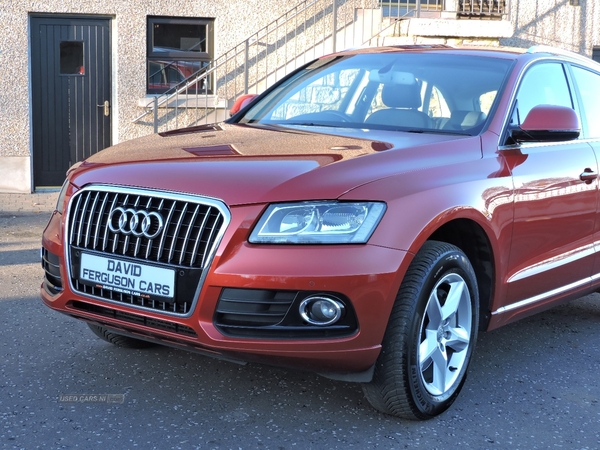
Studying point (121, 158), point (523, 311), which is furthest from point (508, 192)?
point (121, 158)

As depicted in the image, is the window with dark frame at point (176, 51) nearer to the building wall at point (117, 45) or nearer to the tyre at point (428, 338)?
the building wall at point (117, 45)

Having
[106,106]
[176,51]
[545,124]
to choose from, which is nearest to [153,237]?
[545,124]

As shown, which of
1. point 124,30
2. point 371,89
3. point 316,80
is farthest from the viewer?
point 124,30

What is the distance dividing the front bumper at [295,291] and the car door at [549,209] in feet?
3.36

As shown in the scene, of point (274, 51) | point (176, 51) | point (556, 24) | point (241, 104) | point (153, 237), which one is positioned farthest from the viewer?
point (556, 24)

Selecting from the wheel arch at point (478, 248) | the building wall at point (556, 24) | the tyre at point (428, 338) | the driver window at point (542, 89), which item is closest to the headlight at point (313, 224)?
the tyre at point (428, 338)

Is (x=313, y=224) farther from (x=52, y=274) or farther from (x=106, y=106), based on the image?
(x=106, y=106)

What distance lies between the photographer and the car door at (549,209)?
411 cm

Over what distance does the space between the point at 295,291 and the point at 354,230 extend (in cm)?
32

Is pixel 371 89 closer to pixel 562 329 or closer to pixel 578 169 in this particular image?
pixel 578 169

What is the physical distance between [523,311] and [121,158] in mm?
2128

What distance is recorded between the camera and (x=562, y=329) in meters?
5.42

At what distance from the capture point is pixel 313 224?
320 centimetres

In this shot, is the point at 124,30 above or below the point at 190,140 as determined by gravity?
above
